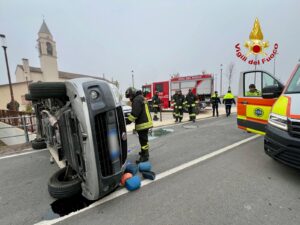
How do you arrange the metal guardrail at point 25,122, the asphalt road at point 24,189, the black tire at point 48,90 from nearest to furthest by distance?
the asphalt road at point 24,189 < the black tire at point 48,90 < the metal guardrail at point 25,122

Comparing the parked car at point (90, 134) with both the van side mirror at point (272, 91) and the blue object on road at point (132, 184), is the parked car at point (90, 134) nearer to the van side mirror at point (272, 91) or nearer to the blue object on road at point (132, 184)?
the blue object on road at point (132, 184)

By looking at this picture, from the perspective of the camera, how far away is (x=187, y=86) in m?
14.4

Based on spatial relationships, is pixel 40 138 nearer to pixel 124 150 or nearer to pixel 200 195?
pixel 124 150

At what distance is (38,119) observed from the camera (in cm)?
452

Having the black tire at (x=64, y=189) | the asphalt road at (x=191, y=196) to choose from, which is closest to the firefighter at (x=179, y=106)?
the asphalt road at (x=191, y=196)

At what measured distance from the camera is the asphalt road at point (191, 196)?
1894 millimetres

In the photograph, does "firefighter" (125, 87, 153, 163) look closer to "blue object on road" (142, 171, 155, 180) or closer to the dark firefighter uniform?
"blue object on road" (142, 171, 155, 180)

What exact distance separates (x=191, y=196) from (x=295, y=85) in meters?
2.76

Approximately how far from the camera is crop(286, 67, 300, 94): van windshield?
2839 mm

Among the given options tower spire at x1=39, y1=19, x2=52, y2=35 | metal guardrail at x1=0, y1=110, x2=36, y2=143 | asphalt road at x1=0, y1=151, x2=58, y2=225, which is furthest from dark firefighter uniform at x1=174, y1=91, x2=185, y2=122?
tower spire at x1=39, y1=19, x2=52, y2=35

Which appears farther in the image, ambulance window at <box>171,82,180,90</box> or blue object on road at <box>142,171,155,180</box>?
ambulance window at <box>171,82,180,90</box>

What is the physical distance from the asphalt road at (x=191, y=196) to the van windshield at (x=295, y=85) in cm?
144

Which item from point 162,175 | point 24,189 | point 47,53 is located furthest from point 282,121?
point 47,53

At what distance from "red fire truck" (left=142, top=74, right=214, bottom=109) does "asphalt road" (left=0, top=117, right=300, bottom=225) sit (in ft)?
34.8
